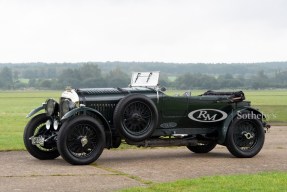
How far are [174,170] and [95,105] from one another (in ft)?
6.93

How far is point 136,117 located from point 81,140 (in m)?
1.17

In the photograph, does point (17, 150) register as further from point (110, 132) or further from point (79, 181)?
point (79, 181)

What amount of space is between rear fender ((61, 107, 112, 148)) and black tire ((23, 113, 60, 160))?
1090 millimetres

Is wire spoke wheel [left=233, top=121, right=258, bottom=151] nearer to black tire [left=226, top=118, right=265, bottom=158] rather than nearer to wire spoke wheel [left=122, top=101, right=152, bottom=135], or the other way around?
black tire [left=226, top=118, right=265, bottom=158]

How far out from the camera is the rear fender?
12.4 meters

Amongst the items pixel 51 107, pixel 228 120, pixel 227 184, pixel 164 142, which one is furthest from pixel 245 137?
pixel 227 184

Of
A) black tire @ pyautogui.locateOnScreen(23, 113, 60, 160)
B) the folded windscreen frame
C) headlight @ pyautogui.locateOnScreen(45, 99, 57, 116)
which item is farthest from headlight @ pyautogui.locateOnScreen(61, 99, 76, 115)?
the folded windscreen frame

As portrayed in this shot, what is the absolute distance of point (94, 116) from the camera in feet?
42.1

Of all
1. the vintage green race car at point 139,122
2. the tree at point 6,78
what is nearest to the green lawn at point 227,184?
the vintage green race car at point 139,122

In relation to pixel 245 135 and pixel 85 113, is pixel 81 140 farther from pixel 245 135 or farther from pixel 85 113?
pixel 245 135

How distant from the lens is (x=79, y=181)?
10.5 metres

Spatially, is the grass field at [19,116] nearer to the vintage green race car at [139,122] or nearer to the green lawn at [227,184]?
the vintage green race car at [139,122]

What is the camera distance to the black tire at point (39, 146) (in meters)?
13.5

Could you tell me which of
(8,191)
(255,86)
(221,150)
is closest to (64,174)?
(8,191)
